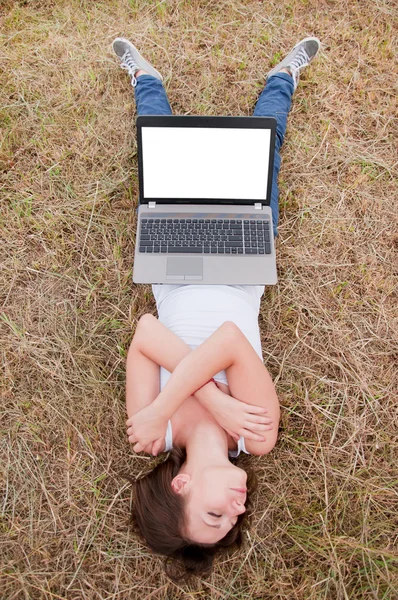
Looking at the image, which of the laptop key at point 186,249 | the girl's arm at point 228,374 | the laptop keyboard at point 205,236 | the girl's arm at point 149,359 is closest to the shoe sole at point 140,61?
the laptop keyboard at point 205,236

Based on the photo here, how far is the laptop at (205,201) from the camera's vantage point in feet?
7.45

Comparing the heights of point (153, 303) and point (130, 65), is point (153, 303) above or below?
below

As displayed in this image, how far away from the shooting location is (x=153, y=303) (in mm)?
2725

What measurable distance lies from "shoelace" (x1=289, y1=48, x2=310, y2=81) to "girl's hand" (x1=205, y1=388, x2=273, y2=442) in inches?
90.4

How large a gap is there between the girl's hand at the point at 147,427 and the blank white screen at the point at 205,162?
1156mm

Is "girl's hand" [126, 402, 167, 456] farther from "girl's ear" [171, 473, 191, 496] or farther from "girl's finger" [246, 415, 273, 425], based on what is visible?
"girl's finger" [246, 415, 273, 425]

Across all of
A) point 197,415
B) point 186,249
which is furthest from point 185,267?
point 197,415

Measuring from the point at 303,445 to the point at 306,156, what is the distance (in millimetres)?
1860

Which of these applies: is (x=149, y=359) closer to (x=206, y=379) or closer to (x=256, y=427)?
(x=206, y=379)

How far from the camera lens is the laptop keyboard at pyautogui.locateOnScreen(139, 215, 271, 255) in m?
2.38

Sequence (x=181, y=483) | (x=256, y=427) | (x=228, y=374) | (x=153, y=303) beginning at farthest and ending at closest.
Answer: (x=153, y=303) → (x=228, y=374) → (x=256, y=427) → (x=181, y=483)

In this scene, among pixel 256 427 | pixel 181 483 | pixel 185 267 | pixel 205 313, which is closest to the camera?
pixel 181 483

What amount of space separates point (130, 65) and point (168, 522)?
2.85 metres

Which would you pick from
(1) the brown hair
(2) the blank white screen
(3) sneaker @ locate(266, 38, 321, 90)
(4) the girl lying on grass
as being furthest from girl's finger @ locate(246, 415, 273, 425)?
(3) sneaker @ locate(266, 38, 321, 90)
